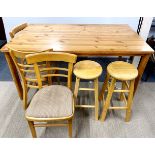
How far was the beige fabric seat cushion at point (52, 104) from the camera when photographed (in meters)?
1.28

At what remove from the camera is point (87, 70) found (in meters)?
1.56

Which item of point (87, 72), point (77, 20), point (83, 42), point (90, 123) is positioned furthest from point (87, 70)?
point (77, 20)

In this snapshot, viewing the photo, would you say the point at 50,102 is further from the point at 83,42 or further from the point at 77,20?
the point at 77,20

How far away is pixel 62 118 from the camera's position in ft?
4.19

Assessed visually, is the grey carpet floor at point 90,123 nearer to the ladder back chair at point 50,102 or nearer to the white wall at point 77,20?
the ladder back chair at point 50,102

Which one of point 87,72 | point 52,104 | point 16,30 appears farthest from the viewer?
point 16,30

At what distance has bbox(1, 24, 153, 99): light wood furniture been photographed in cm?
154

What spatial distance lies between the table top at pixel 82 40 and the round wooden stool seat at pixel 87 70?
0.14m

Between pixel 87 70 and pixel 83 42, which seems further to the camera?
pixel 83 42

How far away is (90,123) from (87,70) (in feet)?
2.12
